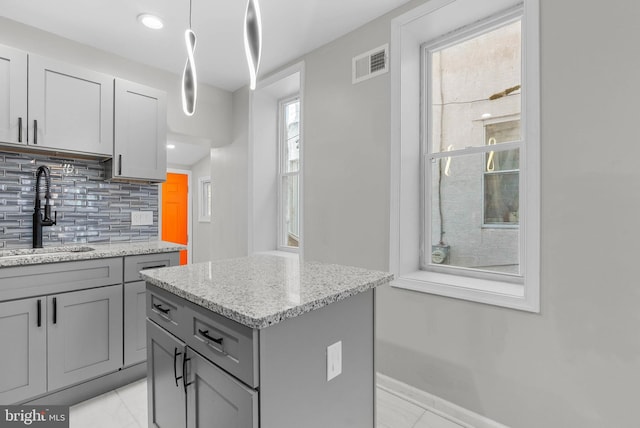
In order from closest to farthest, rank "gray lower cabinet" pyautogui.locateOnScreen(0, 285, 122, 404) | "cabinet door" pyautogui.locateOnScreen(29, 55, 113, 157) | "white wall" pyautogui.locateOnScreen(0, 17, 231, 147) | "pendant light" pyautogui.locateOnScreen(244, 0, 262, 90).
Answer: "pendant light" pyautogui.locateOnScreen(244, 0, 262, 90) < "gray lower cabinet" pyautogui.locateOnScreen(0, 285, 122, 404) < "cabinet door" pyautogui.locateOnScreen(29, 55, 113, 157) < "white wall" pyautogui.locateOnScreen(0, 17, 231, 147)

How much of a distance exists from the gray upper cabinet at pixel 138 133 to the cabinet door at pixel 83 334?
38.9 inches

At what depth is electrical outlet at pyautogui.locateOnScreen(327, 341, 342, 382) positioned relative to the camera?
1.12 meters

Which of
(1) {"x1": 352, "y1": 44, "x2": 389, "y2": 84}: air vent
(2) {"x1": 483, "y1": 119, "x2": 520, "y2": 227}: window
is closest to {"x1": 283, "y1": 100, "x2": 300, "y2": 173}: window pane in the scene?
(1) {"x1": 352, "y1": 44, "x2": 389, "y2": 84}: air vent

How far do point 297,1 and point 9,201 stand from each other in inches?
98.5

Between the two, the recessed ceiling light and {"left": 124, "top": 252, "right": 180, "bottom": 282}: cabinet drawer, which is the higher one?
the recessed ceiling light

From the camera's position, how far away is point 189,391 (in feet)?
3.88

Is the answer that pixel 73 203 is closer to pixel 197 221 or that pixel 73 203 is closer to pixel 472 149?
pixel 197 221

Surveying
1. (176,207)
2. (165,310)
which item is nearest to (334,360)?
(165,310)

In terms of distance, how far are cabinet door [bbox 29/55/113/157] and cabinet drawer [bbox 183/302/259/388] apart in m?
1.90

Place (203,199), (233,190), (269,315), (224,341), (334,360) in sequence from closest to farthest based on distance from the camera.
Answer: (269,315), (224,341), (334,360), (233,190), (203,199)

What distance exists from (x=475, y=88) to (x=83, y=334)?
304 centimetres

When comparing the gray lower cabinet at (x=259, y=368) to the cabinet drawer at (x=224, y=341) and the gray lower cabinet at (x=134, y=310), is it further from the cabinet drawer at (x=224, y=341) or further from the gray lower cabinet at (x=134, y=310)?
the gray lower cabinet at (x=134, y=310)

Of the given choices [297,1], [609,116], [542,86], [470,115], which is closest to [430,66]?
[470,115]

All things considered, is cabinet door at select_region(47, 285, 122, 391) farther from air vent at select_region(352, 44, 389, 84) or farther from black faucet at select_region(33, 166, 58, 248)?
air vent at select_region(352, 44, 389, 84)
